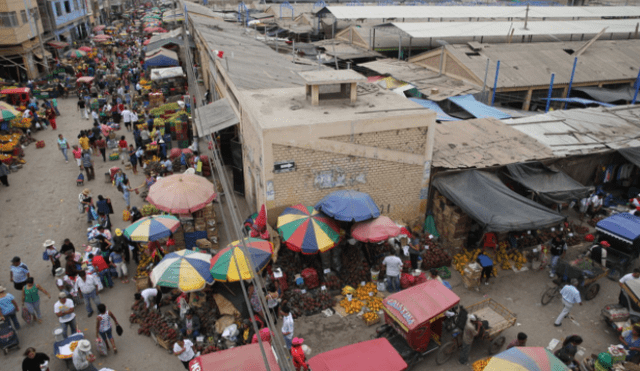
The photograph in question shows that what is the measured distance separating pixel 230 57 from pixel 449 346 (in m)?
16.4

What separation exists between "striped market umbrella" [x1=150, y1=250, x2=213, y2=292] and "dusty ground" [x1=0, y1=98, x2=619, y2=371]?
155cm

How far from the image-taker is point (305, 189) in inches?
493

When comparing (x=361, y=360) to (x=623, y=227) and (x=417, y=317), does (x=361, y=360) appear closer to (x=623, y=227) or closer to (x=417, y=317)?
(x=417, y=317)

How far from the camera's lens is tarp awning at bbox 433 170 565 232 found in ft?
37.0

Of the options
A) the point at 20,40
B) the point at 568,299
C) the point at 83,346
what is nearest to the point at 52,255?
the point at 83,346

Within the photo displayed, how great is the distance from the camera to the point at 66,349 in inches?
350

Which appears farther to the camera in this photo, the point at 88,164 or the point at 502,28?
the point at 502,28

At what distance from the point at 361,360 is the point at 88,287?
7.14 m

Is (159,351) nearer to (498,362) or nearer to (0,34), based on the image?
(498,362)

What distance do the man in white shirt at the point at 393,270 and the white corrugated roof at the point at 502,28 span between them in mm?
20098

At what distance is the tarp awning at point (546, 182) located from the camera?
12.8 m

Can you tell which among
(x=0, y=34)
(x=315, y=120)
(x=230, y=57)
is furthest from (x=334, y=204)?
(x=0, y=34)

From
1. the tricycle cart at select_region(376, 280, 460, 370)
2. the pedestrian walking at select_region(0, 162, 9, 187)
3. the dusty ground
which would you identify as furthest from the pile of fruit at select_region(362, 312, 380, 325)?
the pedestrian walking at select_region(0, 162, 9, 187)

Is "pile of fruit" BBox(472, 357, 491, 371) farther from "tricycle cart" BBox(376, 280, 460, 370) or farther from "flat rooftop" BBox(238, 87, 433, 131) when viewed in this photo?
"flat rooftop" BBox(238, 87, 433, 131)
